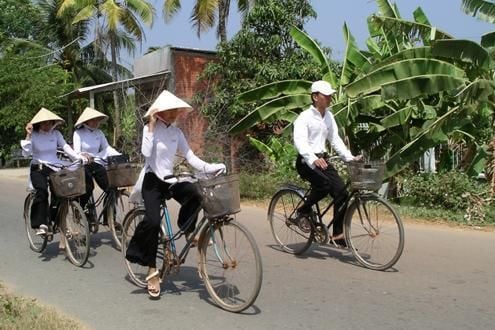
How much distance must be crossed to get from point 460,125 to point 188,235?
6.43m

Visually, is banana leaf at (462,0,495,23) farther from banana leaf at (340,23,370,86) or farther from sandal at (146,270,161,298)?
sandal at (146,270,161,298)


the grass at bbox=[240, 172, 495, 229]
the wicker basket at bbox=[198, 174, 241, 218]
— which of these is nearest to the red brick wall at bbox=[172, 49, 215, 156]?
the grass at bbox=[240, 172, 495, 229]

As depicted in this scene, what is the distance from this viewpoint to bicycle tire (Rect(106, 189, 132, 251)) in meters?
7.45

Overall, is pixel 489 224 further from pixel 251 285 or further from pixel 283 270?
pixel 251 285

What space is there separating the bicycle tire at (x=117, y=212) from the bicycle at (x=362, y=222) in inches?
77.3

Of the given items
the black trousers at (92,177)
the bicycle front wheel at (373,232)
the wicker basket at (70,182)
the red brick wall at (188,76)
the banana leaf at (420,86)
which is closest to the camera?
the bicycle front wheel at (373,232)

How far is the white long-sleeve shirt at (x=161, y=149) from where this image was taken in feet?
17.9

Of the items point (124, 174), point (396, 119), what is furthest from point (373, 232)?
point (396, 119)

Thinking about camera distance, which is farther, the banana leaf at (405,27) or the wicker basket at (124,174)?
the banana leaf at (405,27)

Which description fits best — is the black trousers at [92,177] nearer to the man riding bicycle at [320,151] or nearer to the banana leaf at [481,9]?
the man riding bicycle at [320,151]

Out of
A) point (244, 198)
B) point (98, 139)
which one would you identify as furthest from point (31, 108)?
point (98, 139)

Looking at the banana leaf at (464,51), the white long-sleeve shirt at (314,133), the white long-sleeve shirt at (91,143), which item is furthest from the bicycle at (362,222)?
the banana leaf at (464,51)

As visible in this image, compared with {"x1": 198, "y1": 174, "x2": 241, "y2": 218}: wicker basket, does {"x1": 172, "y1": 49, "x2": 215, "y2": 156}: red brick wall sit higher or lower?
higher

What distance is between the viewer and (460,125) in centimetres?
1018
